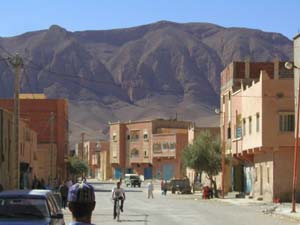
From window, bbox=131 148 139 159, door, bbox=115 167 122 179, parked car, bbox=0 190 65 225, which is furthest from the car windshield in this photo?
door, bbox=115 167 122 179

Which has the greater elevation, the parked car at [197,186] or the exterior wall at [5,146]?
the exterior wall at [5,146]

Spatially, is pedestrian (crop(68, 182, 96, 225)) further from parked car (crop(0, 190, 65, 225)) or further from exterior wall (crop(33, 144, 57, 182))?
exterior wall (crop(33, 144, 57, 182))

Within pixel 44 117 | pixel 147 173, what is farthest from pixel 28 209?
pixel 147 173

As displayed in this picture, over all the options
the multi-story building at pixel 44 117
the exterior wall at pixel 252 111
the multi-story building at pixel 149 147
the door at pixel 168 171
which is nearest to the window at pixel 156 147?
the multi-story building at pixel 149 147

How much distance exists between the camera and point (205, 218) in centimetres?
3322

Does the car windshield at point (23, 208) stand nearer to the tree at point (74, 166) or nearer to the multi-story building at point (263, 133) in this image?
the multi-story building at point (263, 133)

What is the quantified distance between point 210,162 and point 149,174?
68.6 m

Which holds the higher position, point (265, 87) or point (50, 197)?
point (265, 87)

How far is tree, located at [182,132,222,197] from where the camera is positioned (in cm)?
6862

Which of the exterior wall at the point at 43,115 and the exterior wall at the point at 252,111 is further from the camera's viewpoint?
the exterior wall at the point at 43,115

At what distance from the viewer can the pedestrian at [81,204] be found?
7102 millimetres

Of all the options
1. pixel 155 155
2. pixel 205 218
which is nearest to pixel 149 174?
pixel 155 155

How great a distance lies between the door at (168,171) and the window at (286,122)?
7187 centimetres

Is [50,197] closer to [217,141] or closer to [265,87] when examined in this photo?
[265,87]
